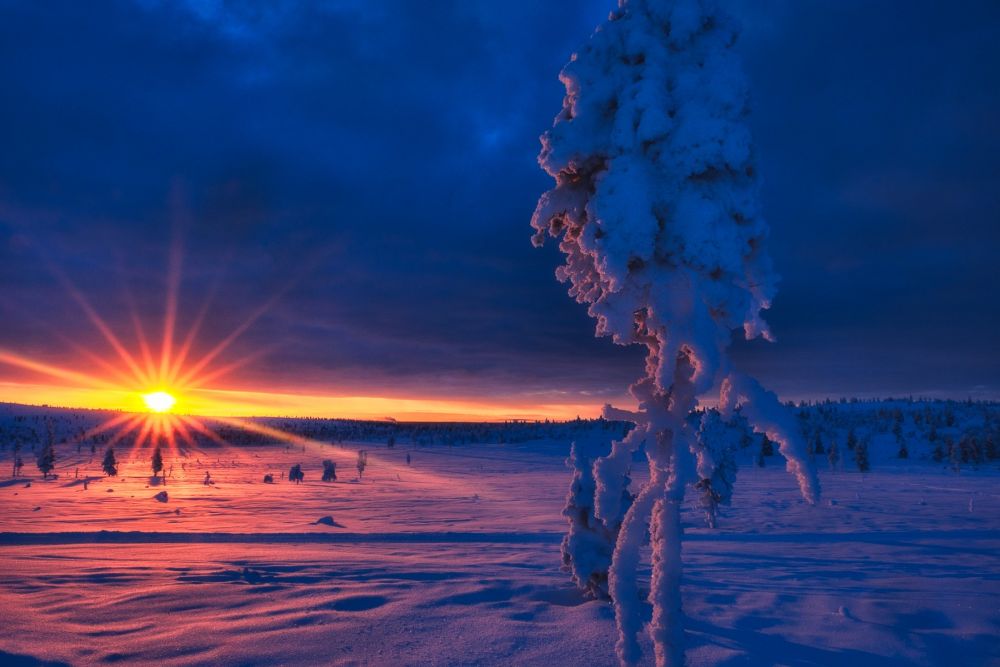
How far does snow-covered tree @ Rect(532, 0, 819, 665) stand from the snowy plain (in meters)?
4.22

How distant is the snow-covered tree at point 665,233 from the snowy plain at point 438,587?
4.22 m

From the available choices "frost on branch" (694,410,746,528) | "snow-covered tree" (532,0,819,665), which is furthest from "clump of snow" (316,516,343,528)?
"snow-covered tree" (532,0,819,665)

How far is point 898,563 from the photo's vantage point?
1512cm

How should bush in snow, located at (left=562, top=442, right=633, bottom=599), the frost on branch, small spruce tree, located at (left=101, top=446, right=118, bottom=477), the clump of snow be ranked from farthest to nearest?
small spruce tree, located at (left=101, top=446, right=118, bottom=477) < the frost on branch < the clump of snow < bush in snow, located at (left=562, top=442, right=633, bottom=599)

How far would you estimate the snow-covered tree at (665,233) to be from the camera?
4.23 m

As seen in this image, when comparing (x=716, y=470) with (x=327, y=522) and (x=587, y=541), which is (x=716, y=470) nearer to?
(x=587, y=541)

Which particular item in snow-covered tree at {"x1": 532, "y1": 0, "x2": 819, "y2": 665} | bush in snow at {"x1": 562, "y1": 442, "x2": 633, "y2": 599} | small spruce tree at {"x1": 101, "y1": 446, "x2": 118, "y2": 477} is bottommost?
small spruce tree at {"x1": 101, "y1": 446, "x2": 118, "y2": 477}

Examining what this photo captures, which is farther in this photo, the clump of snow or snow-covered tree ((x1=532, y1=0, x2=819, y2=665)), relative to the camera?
the clump of snow

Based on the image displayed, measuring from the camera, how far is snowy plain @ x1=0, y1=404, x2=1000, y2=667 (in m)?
8.03

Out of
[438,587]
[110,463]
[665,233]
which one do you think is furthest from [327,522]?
[110,463]

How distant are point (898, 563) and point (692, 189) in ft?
52.4

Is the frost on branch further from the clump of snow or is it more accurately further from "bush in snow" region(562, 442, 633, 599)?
the clump of snow

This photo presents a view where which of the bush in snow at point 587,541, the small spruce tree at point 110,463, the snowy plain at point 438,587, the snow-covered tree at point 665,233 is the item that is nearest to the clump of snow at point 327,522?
the snowy plain at point 438,587

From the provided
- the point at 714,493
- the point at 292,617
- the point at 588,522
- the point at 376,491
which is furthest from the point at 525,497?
the point at 292,617
